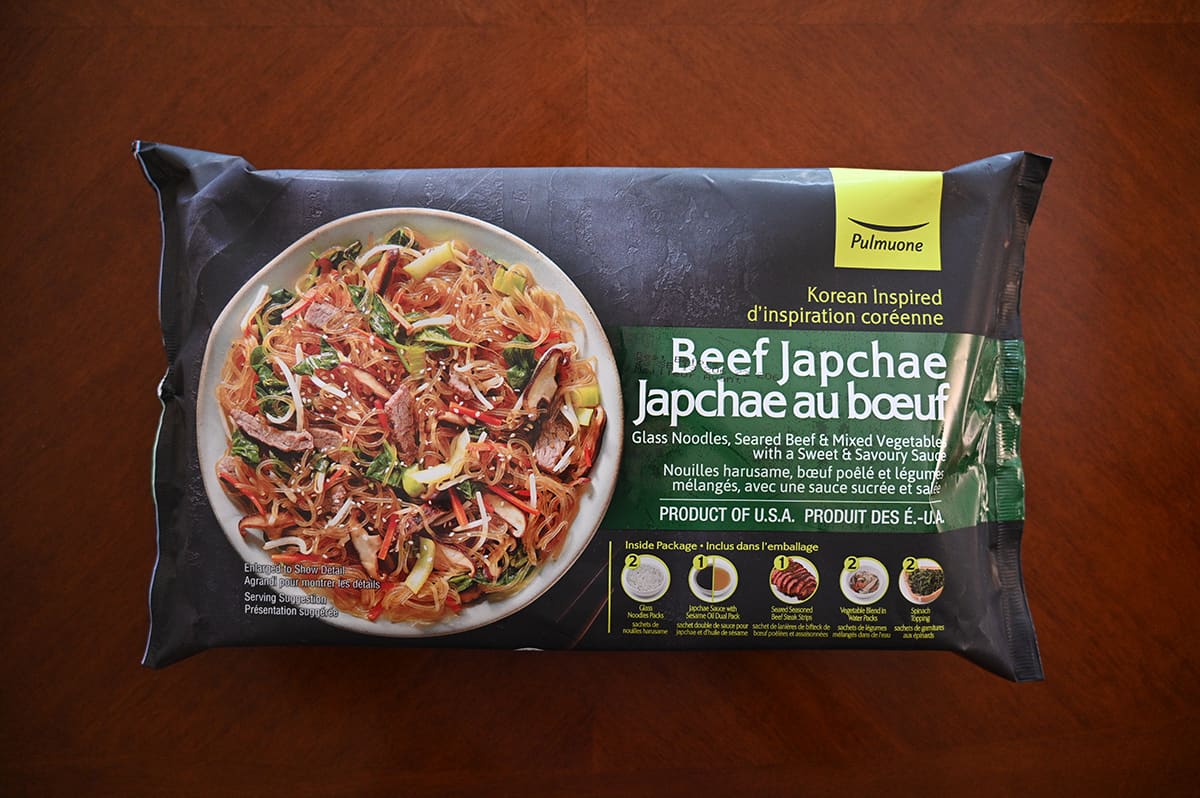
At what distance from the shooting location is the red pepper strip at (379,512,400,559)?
108 centimetres

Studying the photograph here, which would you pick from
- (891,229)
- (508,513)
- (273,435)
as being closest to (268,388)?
(273,435)

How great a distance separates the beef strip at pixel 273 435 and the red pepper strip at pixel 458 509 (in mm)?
220

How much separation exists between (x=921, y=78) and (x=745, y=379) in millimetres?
663

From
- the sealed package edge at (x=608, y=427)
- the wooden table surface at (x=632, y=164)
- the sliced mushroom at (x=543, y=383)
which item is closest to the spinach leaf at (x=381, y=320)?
the sealed package edge at (x=608, y=427)

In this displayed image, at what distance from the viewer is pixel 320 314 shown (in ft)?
3.61

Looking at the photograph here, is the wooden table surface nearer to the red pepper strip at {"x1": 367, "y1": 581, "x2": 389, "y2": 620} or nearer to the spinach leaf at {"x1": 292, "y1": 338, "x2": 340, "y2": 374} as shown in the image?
the red pepper strip at {"x1": 367, "y1": 581, "x2": 389, "y2": 620}

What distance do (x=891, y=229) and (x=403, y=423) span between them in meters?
0.78

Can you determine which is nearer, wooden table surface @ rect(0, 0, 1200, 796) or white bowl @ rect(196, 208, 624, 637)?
white bowl @ rect(196, 208, 624, 637)

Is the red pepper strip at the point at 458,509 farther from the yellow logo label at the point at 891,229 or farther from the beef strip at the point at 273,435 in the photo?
the yellow logo label at the point at 891,229

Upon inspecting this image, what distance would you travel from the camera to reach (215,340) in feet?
3.60

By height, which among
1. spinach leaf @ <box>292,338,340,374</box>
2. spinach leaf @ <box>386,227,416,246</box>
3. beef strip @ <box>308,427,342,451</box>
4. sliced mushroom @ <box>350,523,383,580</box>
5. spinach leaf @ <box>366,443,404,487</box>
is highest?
spinach leaf @ <box>386,227,416,246</box>

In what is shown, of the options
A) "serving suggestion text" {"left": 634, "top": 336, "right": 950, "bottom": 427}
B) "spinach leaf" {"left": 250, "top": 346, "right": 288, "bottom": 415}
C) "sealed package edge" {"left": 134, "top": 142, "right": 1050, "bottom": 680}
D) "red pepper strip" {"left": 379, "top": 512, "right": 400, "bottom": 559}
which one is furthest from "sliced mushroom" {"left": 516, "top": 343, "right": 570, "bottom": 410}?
"spinach leaf" {"left": 250, "top": 346, "right": 288, "bottom": 415}

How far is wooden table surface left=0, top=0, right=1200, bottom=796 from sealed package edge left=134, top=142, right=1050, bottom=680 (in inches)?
7.6

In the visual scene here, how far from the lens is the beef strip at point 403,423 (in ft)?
3.54
